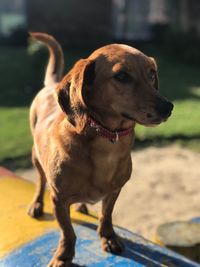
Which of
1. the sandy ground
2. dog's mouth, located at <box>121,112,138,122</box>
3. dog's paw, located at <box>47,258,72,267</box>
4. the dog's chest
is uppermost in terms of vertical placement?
dog's mouth, located at <box>121,112,138,122</box>

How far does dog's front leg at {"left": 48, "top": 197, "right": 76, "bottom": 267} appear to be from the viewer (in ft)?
9.43

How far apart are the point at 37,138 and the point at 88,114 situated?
85 cm

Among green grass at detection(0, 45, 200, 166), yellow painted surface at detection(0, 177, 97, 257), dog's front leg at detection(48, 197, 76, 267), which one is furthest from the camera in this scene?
green grass at detection(0, 45, 200, 166)

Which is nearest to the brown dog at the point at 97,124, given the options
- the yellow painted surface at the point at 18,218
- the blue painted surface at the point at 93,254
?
the blue painted surface at the point at 93,254

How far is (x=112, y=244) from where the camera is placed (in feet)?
10.4

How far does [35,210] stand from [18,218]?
139mm

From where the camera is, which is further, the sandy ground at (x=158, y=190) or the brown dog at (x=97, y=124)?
the sandy ground at (x=158, y=190)

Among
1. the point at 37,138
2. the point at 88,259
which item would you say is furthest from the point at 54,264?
the point at 37,138

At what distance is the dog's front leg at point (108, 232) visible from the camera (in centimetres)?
311

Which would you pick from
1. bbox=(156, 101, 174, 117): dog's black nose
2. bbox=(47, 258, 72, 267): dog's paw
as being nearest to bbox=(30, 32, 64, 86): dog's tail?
bbox=(47, 258, 72, 267): dog's paw

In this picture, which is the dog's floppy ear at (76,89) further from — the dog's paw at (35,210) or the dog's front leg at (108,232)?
the dog's paw at (35,210)

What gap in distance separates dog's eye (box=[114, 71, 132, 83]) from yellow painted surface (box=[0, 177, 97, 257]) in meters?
1.34

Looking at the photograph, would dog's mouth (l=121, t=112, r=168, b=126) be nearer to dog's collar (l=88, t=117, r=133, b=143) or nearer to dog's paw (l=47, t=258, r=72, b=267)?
dog's collar (l=88, t=117, r=133, b=143)

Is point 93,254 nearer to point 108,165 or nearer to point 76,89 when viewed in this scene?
point 108,165
